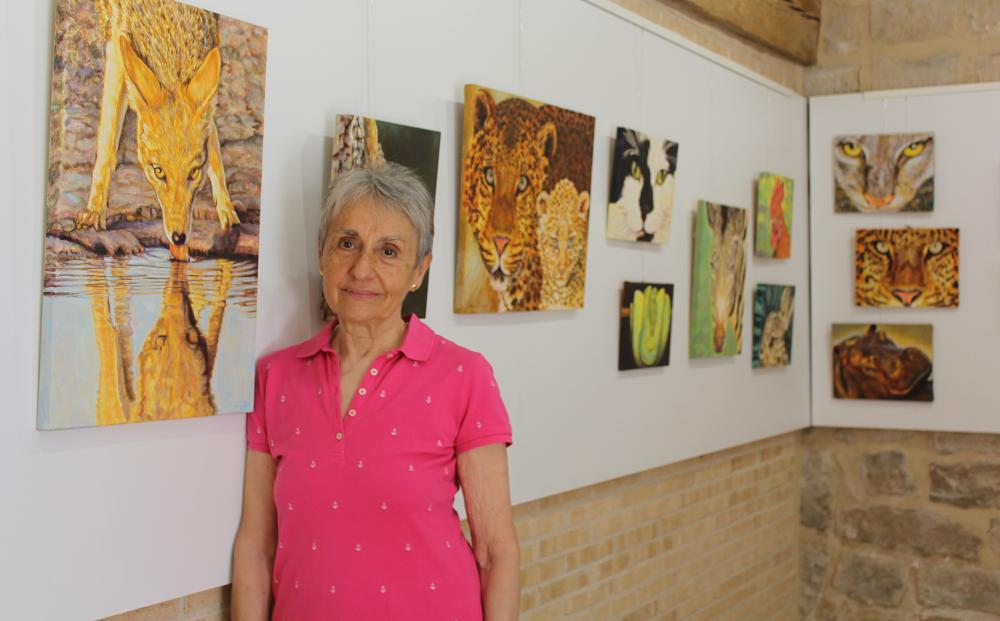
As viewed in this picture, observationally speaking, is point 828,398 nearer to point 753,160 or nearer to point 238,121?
point 753,160

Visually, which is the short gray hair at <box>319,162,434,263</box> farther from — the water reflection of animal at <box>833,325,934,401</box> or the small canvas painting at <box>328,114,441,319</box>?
the water reflection of animal at <box>833,325,934,401</box>

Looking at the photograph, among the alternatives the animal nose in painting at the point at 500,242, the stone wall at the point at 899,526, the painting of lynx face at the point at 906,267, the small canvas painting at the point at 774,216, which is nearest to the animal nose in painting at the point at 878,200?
Result: the painting of lynx face at the point at 906,267

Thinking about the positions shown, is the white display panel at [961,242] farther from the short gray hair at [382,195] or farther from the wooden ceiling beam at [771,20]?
the short gray hair at [382,195]

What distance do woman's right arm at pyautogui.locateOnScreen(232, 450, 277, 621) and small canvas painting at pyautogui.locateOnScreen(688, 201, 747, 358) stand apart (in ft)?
6.47

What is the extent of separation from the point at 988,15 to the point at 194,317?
12.3 feet

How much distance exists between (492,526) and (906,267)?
289cm

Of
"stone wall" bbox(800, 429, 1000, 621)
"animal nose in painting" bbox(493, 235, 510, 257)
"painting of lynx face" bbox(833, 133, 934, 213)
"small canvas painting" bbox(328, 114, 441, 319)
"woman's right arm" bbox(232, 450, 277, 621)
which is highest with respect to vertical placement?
"painting of lynx face" bbox(833, 133, 934, 213)

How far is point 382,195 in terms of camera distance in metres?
2.13

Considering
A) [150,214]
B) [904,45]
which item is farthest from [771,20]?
[150,214]

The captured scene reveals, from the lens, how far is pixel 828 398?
4.68 m

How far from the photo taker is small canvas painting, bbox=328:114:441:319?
2305 millimetres

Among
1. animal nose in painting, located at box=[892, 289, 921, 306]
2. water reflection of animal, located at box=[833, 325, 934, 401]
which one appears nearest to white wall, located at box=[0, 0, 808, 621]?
water reflection of animal, located at box=[833, 325, 934, 401]

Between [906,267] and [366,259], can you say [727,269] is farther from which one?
[366,259]

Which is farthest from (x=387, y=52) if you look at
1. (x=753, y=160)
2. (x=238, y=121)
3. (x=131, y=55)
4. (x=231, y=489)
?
(x=753, y=160)
